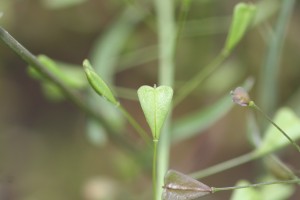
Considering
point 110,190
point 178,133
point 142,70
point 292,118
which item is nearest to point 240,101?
point 292,118

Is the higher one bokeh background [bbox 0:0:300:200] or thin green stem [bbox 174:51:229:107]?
bokeh background [bbox 0:0:300:200]

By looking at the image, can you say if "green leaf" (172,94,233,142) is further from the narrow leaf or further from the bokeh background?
the narrow leaf

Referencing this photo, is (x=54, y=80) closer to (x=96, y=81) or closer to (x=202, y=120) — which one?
(x=96, y=81)

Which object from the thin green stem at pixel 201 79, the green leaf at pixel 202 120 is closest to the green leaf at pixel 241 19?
the thin green stem at pixel 201 79

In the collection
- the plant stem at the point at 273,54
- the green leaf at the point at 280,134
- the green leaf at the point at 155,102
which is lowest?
the green leaf at the point at 155,102

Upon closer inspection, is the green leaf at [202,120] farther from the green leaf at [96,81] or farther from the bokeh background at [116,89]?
the green leaf at [96,81]

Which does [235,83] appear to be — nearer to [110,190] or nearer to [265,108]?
[265,108]

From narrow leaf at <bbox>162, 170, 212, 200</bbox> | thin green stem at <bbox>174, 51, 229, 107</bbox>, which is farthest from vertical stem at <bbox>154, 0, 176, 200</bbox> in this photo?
narrow leaf at <bbox>162, 170, 212, 200</bbox>
